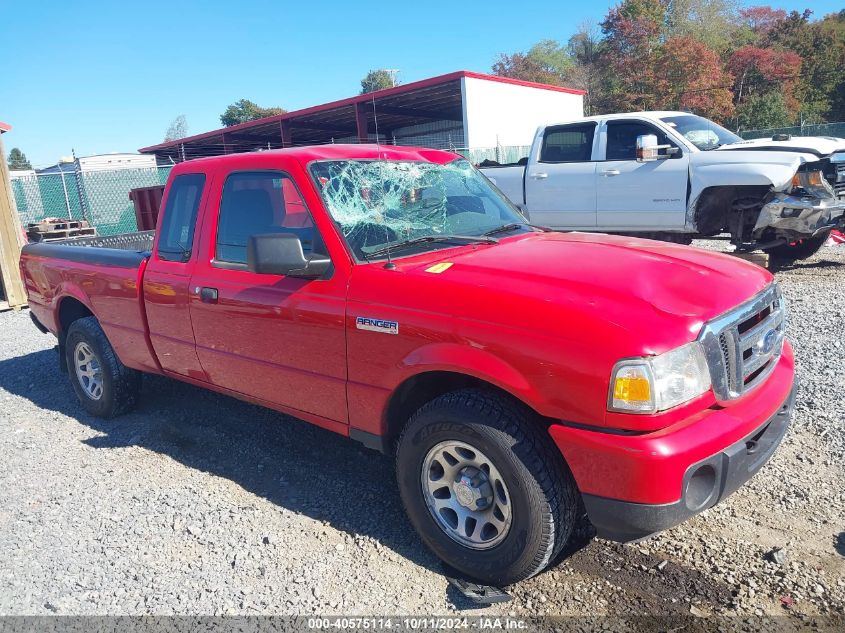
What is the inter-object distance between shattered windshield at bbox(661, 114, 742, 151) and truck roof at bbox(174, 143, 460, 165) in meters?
5.59

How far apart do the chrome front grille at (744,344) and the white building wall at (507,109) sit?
2341cm

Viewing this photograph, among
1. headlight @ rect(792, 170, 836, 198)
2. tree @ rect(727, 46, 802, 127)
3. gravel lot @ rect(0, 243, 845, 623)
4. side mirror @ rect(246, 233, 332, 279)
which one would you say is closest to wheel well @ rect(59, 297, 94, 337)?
gravel lot @ rect(0, 243, 845, 623)

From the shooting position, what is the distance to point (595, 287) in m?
2.64

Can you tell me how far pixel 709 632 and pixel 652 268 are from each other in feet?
4.97

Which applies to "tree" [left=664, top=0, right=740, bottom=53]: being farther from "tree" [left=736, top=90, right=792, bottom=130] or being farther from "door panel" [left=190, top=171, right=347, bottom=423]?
"door panel" [left=190, top=171, right=347, bottom=423]

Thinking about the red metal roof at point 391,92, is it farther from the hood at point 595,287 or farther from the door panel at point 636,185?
the hood at point 595,287

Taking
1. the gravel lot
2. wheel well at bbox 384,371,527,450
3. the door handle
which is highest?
the door handle

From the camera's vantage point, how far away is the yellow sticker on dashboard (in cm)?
299

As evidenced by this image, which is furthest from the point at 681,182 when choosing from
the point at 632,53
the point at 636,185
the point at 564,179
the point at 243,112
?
the point at 243,112

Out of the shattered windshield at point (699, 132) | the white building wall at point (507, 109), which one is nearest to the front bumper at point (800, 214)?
the shattered windshield at point (699, 132)

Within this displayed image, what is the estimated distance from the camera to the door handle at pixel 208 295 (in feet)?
12.3

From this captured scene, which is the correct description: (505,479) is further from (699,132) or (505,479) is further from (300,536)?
(699,132)

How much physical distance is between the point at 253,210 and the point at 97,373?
234 centimetres

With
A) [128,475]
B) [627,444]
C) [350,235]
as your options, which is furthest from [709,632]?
[128,475]
